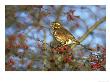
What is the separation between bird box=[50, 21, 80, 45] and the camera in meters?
3.00

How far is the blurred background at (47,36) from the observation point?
3000 millimetres

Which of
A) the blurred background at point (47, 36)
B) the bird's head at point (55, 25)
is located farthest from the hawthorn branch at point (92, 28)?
the bird's head at point (55, 25)

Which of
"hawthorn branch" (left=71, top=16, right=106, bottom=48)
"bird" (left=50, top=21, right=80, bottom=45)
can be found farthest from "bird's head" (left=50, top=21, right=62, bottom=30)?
"hawthorn branch" (left=71, top=16, right=106, bottom=48)

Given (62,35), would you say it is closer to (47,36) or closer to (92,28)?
(47,36)

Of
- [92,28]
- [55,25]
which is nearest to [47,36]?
[55,25]

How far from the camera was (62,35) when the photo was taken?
9.90 feet

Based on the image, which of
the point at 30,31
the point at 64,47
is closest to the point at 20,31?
the point at 30,31

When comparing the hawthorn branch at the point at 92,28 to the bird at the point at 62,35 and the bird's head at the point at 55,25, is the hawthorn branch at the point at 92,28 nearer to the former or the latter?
the bird at the point at 62,35

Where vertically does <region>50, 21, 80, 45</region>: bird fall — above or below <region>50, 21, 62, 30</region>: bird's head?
below

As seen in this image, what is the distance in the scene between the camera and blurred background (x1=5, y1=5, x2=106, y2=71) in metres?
3.00

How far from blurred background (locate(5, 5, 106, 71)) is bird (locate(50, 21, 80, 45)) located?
0.08ft

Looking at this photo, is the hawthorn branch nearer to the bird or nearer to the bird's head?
the bird
